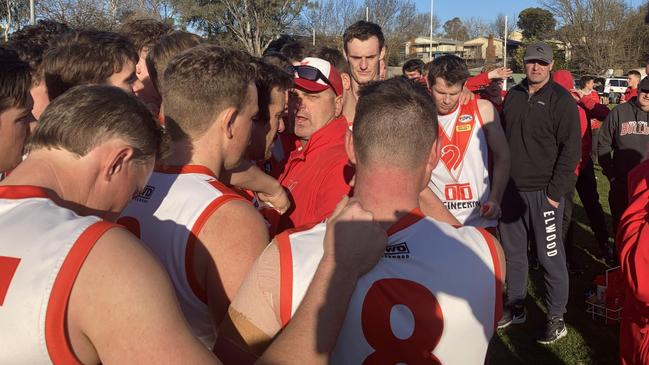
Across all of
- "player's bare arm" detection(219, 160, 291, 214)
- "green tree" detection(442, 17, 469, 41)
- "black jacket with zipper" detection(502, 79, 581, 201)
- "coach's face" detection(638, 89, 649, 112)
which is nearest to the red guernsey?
"player's bare arm" detection(219, 160, 291, 214)

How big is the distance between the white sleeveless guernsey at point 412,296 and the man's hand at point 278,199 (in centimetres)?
127

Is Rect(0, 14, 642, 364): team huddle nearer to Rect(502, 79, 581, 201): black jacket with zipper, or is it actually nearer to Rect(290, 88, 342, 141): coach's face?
Rect(290, 88, 342, 141): coach's face

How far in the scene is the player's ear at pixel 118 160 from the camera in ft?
5.35

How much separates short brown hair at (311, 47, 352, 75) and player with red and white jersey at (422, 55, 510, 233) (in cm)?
79

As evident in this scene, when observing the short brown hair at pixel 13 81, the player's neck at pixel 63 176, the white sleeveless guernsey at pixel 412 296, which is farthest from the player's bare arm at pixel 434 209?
the short brown hair at pixel 13 81

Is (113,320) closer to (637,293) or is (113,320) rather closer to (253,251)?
(253,251)

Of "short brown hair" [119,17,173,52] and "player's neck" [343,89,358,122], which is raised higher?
"short brown hair" [119,17,173,52]

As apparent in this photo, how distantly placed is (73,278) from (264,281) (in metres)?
0.52

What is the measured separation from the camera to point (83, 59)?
304cm

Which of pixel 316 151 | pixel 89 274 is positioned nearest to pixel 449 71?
pixel 316 151

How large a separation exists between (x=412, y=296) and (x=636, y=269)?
4.39 feet

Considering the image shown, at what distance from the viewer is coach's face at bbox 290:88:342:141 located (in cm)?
346

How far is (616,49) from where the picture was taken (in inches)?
1730

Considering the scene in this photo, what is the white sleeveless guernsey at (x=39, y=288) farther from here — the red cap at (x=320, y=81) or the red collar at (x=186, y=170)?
the red cap at (x=320, y=81)
